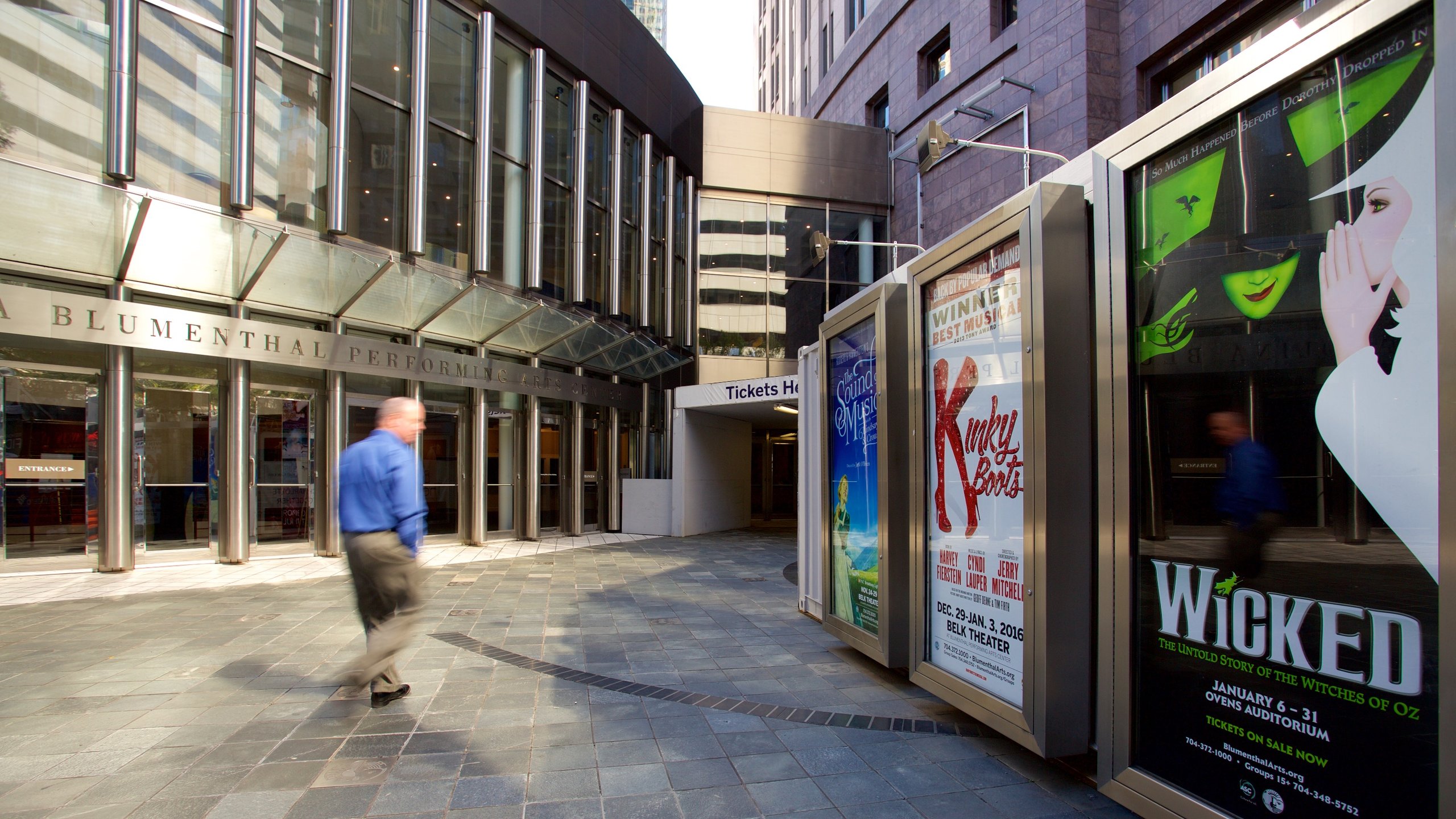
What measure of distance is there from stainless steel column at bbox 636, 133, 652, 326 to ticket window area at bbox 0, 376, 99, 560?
1057 cm

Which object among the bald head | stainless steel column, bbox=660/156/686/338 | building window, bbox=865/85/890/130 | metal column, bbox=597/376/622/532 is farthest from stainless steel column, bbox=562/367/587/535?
building window, bbox=865/85/890/130

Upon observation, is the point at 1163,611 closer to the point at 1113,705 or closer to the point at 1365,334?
the point at 1113,705

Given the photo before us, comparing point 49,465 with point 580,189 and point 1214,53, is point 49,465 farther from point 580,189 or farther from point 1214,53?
point 1214,53

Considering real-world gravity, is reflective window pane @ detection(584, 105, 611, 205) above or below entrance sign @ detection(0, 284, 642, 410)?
above

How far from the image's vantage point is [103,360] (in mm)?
10273

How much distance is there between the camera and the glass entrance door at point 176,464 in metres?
10.8

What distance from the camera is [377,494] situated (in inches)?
181

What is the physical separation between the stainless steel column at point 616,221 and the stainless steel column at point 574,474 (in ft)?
7.81

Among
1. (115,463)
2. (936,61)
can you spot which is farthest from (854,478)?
(936,61)

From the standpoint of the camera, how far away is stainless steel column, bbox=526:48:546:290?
14718mm

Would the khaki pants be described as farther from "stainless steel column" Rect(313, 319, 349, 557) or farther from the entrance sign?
"stainless steel column" Rect(313, 319, 349, 557)

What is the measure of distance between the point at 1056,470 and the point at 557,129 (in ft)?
48.5

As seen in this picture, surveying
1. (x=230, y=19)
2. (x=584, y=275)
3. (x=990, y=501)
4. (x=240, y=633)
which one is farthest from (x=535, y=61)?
(x=990, y=501)

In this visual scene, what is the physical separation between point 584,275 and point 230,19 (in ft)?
23.8
